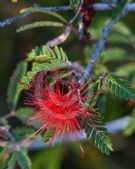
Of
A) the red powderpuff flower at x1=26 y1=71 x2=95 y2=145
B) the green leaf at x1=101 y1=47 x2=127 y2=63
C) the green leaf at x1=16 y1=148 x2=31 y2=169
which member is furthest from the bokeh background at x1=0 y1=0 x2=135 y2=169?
the red powderpuff flower at x1=26 y1=71 x2=95 y2=145

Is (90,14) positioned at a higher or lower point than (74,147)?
higher

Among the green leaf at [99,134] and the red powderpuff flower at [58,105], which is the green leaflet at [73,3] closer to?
the red powderpuff flower at [58,105]

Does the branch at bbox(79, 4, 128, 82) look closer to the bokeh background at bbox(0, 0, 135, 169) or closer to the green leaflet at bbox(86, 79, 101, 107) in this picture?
the green leaflet at bbox(86, 79, 101, 107)

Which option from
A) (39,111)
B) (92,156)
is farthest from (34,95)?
(92,156)

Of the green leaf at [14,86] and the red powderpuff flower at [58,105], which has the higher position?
the green leaf at [14,86]

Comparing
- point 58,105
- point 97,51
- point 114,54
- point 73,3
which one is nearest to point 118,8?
point 97,51

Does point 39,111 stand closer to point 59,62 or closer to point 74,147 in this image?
point 59,62

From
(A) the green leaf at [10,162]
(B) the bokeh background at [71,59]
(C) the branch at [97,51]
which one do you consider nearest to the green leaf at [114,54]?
(B) the bokeh background at [71,59]
